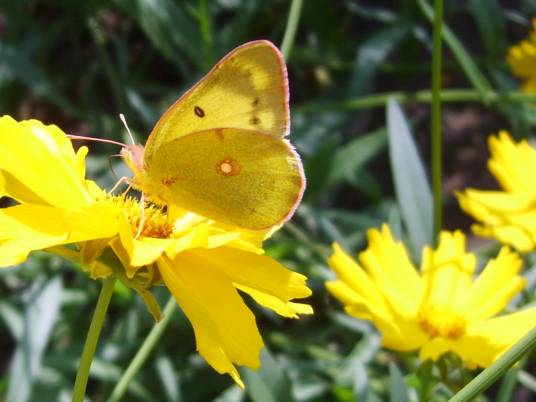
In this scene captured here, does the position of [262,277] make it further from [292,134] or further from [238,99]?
[292,134]

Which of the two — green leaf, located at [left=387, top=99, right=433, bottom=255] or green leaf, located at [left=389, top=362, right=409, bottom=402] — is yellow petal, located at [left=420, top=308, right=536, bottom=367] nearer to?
green leaf, located at [left=389, top=362, right=409, bottom=402]

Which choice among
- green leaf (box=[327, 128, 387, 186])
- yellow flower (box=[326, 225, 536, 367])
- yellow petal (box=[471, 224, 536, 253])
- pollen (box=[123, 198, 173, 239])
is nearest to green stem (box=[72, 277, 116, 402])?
pollen (box=[123, 198, 173, 239])

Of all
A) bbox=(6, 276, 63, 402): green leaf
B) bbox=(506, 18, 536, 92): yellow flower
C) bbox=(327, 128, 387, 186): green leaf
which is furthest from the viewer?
bbox=(506, 18, 536, 92): yellow flower

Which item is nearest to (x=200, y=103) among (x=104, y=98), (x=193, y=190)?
(x=193, y=190)

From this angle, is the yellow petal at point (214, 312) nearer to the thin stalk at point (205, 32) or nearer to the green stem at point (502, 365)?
the green stem at point (502, 365)

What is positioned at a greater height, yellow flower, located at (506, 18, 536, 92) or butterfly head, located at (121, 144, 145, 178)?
butterfly head, located at (121, 144, 145, 178)

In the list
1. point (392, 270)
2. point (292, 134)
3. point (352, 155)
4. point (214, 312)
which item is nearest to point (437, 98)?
point (392, 270)

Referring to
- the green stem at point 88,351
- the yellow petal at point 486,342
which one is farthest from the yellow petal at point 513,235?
the green stem at point 88,351
